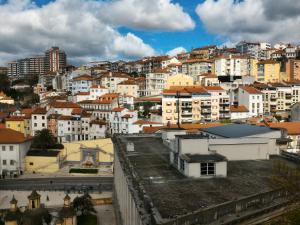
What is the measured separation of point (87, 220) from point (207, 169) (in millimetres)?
15212

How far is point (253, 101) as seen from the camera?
232 ft

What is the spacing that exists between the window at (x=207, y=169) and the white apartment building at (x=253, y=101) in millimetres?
53952

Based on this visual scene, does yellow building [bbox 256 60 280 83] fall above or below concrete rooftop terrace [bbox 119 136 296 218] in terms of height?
above

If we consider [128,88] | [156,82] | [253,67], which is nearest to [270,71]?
[253,67]

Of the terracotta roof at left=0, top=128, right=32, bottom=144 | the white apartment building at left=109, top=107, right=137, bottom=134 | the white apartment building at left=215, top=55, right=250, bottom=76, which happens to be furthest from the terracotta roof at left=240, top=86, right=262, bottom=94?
the terracotta roof at left=0, top=128, right=32, bottom=144

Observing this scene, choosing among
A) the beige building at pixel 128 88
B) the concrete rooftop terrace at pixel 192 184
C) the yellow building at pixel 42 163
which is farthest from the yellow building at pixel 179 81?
the concrete rooftop terrace at pixel 192 184

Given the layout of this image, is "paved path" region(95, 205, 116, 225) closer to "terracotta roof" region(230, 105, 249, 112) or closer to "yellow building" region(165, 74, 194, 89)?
"terracotta roof" region(230, 105, 249, 112)

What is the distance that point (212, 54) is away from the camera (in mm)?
131625

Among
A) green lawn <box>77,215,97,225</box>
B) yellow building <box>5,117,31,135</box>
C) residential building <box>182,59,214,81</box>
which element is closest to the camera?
green lawn <box>77,215,97,225</box>

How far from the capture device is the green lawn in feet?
96.0

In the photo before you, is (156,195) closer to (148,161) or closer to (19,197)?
(148,161)

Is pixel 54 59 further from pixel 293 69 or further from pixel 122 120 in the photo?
pixel 122 120

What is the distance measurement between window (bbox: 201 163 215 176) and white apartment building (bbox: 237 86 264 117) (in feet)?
177

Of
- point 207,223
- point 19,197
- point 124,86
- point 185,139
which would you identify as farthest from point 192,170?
point 124,86
